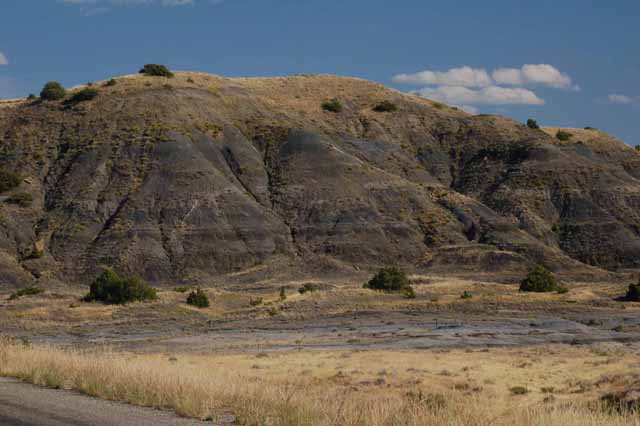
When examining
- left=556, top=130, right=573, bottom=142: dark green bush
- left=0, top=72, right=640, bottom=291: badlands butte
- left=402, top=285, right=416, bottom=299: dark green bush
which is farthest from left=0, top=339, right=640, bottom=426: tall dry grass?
left=556, top=130, right=573, bottom=142: dark green bush

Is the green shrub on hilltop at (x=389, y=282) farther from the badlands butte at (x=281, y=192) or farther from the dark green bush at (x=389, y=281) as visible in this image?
the badlands butte at (x=281, y=192)

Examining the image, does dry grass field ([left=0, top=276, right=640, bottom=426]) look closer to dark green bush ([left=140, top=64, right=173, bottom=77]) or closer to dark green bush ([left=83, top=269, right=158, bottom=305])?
dark green bush ([left=83, top=269, right=158, bottom=305])

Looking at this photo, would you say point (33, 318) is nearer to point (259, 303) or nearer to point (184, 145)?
point (259, 303)

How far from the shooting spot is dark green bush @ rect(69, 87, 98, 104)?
105750 mm

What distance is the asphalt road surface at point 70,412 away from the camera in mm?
13719

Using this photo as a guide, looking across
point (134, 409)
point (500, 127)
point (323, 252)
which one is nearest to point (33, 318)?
point (323, 252)

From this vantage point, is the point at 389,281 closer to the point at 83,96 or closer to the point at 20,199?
the point at 20,199

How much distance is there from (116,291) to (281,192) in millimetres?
35506

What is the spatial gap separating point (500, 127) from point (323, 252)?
4778cm

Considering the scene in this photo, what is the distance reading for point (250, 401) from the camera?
48.1ft

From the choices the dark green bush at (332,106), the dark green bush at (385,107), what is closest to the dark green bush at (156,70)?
the dark green bush at (332,106)

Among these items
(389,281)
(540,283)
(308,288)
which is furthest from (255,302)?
(540,283)

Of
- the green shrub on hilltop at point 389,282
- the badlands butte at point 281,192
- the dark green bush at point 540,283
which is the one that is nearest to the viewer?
the dark green bush at point 540,283

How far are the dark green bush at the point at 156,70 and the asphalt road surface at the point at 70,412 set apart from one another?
106 meters
